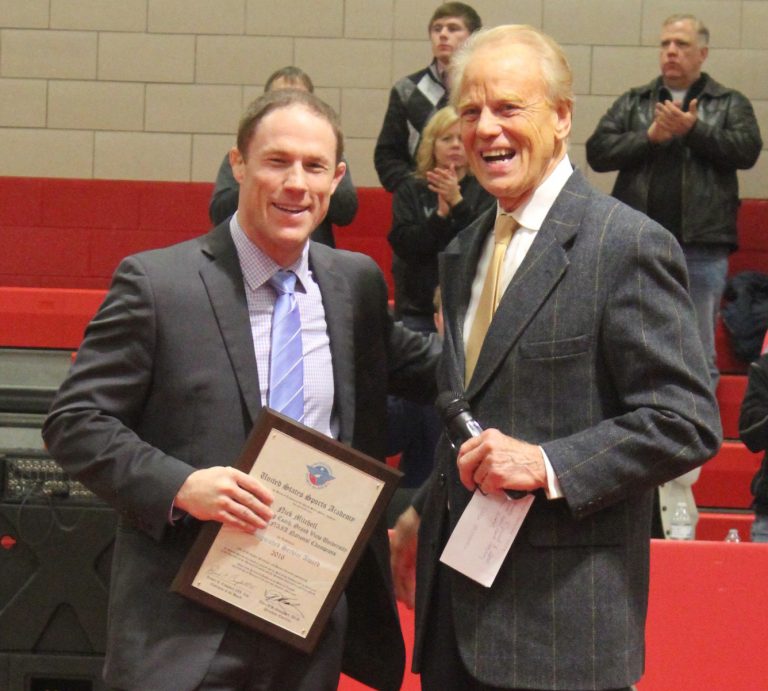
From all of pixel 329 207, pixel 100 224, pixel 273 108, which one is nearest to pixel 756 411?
A: pixel 329 207

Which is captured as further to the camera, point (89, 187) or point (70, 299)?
point (89, 187)

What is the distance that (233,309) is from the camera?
205cm

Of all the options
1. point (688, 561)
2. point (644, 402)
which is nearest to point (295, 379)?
point (644, 402)

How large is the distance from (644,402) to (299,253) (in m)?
0.66

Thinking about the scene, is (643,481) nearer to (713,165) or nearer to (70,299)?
(713,165)

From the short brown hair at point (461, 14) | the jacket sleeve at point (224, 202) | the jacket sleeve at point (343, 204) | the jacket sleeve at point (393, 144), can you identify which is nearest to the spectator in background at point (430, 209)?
the jacket sleeve at point (343, 204)

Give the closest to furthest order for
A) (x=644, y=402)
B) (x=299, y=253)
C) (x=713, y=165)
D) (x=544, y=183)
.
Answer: (x=644, y=402)
(x=544, y=183)
(x=299, y=253)
(x=713, y=165)

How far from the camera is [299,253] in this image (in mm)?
2135

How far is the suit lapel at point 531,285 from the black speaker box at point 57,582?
1.52m

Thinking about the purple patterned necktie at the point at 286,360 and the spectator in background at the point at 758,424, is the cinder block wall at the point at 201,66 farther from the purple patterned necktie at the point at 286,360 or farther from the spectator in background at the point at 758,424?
the purple patterned necktie at the point at 286,360

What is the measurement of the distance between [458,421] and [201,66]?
5231 millimetres

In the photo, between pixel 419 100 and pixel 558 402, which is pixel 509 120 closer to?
pixel 558 402

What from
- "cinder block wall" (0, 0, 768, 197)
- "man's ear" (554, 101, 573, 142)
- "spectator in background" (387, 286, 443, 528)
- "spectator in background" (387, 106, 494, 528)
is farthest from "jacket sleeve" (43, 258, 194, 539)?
"cinder block wall" (0, 0, 768, 197)

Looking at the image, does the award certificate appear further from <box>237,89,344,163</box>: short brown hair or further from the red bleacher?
the red bleacher
